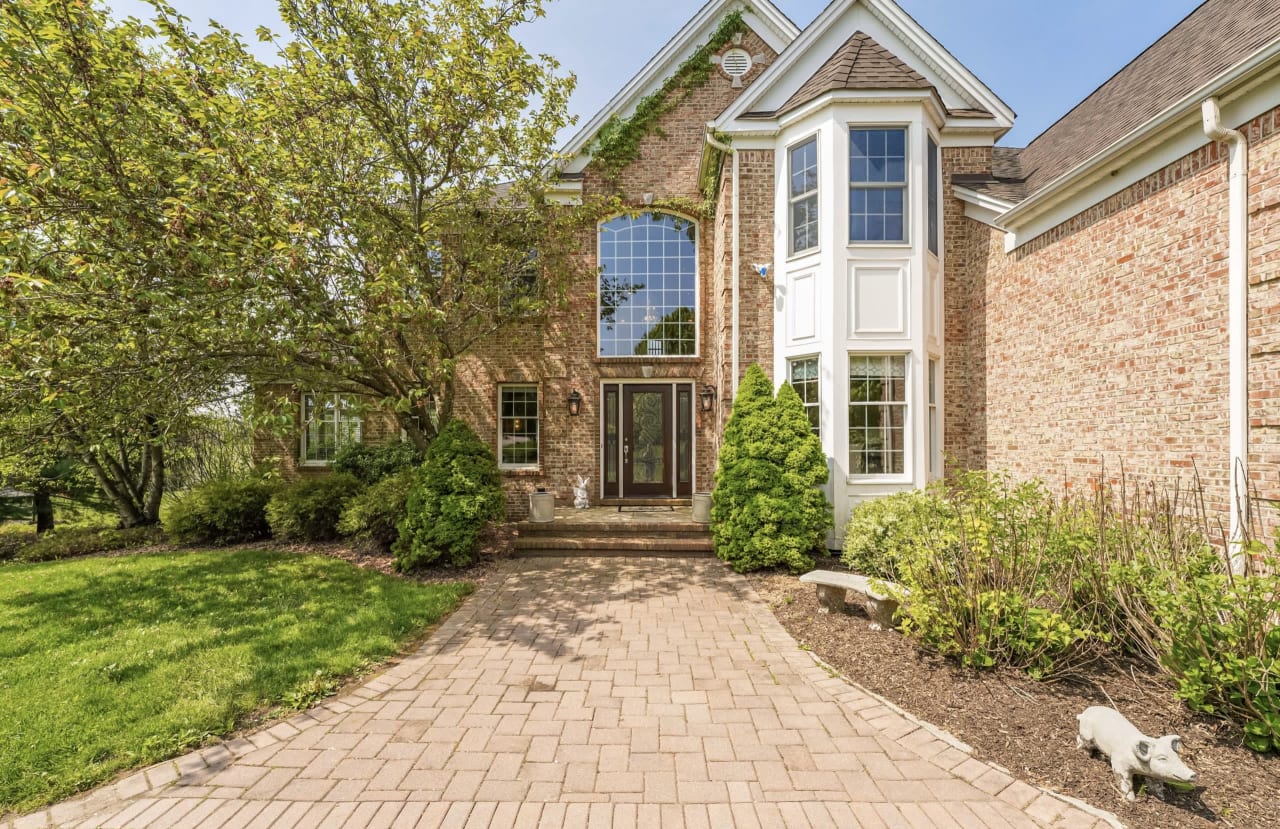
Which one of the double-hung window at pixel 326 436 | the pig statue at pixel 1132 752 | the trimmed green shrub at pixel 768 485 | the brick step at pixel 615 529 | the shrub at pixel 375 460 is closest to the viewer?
the pig statue at pixel 1132 752

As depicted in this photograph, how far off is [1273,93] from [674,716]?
689 cm

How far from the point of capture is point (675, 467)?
1084 cm

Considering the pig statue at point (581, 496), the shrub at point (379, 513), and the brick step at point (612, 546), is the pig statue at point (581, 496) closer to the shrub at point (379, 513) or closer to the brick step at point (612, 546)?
the brick step at point (612, 546)

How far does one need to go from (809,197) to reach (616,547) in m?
6.42

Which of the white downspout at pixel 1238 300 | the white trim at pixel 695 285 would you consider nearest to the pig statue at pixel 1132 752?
the white downspout at pixel 1238 300

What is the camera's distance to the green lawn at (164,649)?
10.3ft

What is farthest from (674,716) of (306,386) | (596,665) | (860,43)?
(860,43)

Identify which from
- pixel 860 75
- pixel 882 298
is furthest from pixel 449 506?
pixel 860 75

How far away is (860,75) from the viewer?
770cm

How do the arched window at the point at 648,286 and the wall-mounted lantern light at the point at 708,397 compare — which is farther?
the arched window at the point at 648,286

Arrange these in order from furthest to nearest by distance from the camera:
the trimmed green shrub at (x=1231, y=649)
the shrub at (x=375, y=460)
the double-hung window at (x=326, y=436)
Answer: the double-hung window at (x=326, y=436) < the shrub at (x=375, y=460) < the trimmed green shrub at (x=1231, y=649)

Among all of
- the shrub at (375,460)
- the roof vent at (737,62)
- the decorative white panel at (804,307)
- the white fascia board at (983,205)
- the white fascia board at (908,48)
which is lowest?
the shrub at (375,460)

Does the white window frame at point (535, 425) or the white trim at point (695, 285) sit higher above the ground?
the white trim at point (695, 285)

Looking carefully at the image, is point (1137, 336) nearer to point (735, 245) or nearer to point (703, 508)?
point (735, 245)
